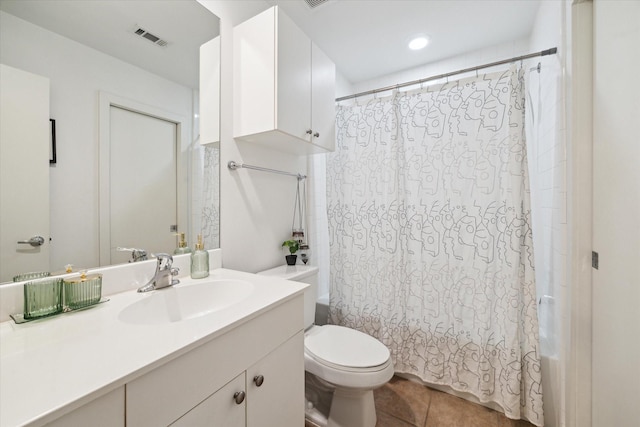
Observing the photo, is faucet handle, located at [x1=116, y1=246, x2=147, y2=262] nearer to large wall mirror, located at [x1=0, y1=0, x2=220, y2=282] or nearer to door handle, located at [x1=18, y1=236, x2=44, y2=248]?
large wall mirror, located at [x1=0, y1=0, x2=220, y2=282]


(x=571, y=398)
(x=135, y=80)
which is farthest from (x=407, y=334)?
(x=135, y=80)

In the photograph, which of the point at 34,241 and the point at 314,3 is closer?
the point at 34,241

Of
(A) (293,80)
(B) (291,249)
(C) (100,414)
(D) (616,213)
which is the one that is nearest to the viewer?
(C) (100,414)

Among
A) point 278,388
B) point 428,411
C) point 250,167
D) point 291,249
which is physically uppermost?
point 250,167

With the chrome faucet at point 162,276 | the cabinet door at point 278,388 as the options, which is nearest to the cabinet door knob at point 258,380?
the cabinet door at point 278,388

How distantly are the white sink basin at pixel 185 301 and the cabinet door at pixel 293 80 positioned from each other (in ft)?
2.59

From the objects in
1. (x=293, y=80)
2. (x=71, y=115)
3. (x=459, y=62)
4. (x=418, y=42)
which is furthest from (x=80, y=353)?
(x=459, y=62)

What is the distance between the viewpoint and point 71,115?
0.82m

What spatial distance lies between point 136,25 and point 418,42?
1.85m

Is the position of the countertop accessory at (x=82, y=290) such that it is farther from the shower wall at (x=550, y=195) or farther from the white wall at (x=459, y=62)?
the white wall at (x=459, y=62)

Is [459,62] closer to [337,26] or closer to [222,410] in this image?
[337,26]

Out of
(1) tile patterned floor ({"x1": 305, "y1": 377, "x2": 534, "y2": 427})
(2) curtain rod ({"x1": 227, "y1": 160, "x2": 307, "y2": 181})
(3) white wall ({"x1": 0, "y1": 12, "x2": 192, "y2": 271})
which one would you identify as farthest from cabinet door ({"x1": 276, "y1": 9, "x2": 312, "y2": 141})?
(1) tile patterned floor ({"x1": 305, "y1": 377, "x2": 534, "y2": 427})

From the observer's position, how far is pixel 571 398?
3.59 ft

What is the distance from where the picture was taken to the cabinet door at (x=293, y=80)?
127cm
